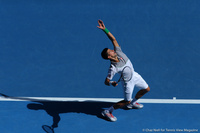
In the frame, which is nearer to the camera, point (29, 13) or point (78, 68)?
point (78, 68)

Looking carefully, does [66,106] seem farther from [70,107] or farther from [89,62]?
[89,62]

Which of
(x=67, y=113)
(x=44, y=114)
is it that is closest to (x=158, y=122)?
(x=67, y=113)

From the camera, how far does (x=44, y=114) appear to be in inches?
276

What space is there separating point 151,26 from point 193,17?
48.8 inches

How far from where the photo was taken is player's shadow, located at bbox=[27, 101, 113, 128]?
7.13 metres

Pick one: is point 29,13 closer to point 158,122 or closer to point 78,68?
point 78,68

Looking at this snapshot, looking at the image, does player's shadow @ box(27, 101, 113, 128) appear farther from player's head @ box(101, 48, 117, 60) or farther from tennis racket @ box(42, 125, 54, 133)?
player's head @ box(101, 48, 117, 60)

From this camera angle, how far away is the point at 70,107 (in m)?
7.29

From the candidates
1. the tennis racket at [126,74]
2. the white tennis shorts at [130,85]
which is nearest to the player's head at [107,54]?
the tennis racket at [126,74]

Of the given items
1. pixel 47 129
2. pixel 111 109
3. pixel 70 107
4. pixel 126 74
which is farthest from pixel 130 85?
pixel 47 129

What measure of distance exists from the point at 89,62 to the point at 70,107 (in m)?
1.43

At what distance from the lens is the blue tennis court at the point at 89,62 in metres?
6.85

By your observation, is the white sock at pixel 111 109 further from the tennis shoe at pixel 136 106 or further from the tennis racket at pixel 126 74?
the tennis racket at pixel 126 74

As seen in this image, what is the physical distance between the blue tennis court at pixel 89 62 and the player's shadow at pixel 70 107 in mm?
18
